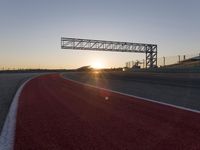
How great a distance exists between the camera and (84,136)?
6.50 metres

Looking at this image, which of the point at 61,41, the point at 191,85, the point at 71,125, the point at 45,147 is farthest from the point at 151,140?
the point at 61,41

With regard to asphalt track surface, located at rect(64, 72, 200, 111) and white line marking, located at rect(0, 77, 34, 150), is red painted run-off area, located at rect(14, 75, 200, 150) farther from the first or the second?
asphalt track surface, located at rect(64, 72, 200, 111)

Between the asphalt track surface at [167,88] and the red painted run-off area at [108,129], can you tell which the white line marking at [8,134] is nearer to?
the red painted run-off area at [108,129]

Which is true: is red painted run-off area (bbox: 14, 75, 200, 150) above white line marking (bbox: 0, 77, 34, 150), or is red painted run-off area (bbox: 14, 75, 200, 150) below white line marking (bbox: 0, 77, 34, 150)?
above

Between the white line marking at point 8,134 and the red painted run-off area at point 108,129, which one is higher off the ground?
the red painted run-off area at point 108,129

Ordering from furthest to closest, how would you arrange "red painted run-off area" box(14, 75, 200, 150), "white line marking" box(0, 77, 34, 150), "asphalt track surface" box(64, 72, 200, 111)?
1. "asphalt track surface" box(64, 72, 200, 111)
2. "white line marking" box(0, 77, 34, 150)
3. "red painted run-off area" box(14, 75, 200, 150)

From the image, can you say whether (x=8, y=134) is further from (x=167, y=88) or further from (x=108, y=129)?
(x=167, y=88)

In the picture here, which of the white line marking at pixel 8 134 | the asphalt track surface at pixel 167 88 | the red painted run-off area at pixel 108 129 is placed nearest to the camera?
the red painted run-off area at pixel 108 129

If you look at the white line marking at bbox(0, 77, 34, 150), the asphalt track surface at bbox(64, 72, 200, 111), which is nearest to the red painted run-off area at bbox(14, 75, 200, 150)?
the white line marking at bbox(0, 77, 34, 150)

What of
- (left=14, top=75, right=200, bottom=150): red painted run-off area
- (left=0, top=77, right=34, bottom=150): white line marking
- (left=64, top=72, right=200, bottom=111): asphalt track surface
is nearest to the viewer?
(left=14, top=75, right=200, bottom=150): red painted run-off area

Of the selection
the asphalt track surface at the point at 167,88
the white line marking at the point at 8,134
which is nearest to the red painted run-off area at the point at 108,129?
the white line marking at the point at 8,134

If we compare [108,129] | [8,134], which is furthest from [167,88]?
[8,134]

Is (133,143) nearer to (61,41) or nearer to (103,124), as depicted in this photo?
(103,124)

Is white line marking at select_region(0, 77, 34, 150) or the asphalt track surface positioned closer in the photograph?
white line marking at select_region(0, 77, 34, 150)
